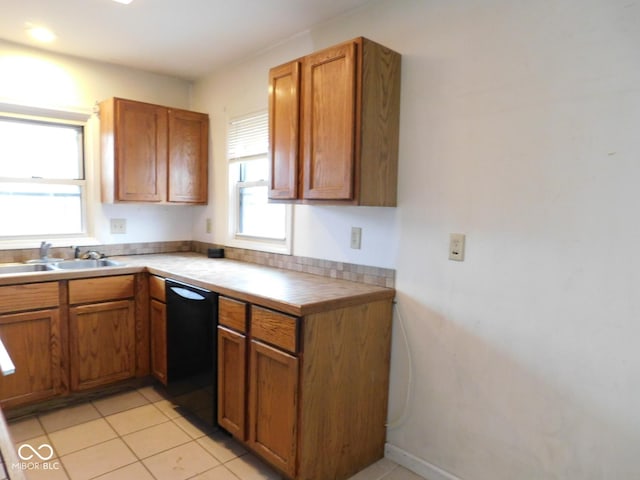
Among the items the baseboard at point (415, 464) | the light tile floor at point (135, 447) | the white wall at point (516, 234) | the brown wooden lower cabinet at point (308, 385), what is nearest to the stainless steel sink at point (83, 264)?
the light tile floor at point (135, 447)

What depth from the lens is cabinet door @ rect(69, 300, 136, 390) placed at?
2.68 metres

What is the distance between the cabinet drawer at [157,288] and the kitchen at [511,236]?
1206mm

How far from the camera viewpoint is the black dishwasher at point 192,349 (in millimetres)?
2305

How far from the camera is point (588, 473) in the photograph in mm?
1545

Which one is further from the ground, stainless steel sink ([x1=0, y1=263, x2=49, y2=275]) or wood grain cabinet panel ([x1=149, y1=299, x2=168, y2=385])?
stainless steel sink ([x1=0, y1=263, x2=49, y2=275])

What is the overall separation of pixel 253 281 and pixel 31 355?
1.45 meters

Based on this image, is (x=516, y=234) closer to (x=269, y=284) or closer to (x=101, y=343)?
(x=269, y=284)

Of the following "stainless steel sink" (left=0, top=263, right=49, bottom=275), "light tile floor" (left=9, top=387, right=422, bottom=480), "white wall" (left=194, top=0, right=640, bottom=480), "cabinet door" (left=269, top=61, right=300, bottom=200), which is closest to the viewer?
"white wall" (left=194, top=0, right=640, bottom=480)

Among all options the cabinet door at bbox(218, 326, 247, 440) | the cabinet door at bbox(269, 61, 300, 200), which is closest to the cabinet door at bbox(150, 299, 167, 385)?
the cabinet door at bbox(218, 326, 247, 440)

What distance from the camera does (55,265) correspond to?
2938 millimetres

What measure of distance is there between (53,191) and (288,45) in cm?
209

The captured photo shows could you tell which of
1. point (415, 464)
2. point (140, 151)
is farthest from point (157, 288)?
point (415, 464)

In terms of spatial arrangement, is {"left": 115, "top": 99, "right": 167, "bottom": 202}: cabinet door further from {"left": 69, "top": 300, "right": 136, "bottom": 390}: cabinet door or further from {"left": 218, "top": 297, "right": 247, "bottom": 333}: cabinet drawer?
{"left": 218, "top": 297, "right": 247, "bottom": 333}: cabinet drawer

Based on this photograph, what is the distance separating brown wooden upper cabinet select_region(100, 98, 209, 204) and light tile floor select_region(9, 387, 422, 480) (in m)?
1.53
